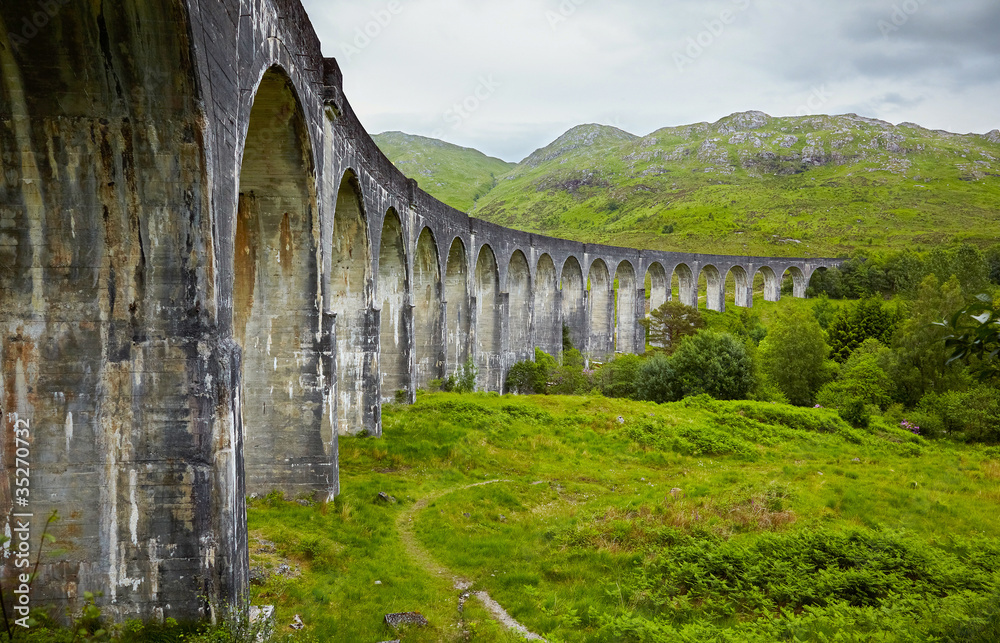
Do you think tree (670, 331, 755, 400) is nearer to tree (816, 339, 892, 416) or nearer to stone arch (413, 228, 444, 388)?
tree (816, 339, 892, 416)

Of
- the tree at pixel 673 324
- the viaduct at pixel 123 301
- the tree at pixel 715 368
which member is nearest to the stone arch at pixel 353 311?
the viaduct at pixel 123 301

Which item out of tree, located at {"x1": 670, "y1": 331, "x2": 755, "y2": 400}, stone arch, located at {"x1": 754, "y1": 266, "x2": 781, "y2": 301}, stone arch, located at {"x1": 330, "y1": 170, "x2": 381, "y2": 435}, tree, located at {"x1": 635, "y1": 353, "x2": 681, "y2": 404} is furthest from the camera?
stone arch, located at {"x1": 754, "y1": 266, "x2": 781, "y2": 301}

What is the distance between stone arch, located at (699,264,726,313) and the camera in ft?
181

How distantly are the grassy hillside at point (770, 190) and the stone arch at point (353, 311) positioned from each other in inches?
2613

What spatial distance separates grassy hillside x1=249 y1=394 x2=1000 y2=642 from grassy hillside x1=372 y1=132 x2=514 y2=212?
123m

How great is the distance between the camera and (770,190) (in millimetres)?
107375

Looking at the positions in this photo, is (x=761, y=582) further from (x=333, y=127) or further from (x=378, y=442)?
(x=333, y=127)

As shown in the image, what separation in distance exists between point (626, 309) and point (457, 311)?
2259 cm

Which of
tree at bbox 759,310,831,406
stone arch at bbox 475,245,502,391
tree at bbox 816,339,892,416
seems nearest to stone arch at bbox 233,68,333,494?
stone arch at bbox 475,245,502,391

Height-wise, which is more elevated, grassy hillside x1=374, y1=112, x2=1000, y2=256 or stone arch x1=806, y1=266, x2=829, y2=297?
grassy hillside x1=374, y1=112, x2=1000, y2=256

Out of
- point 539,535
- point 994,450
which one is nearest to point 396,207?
point 539,535

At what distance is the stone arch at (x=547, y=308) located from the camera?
3750 cm

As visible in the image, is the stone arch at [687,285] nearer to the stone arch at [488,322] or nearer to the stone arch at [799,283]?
the stone arch at [799,283]

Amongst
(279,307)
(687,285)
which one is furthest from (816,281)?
(279,307)
